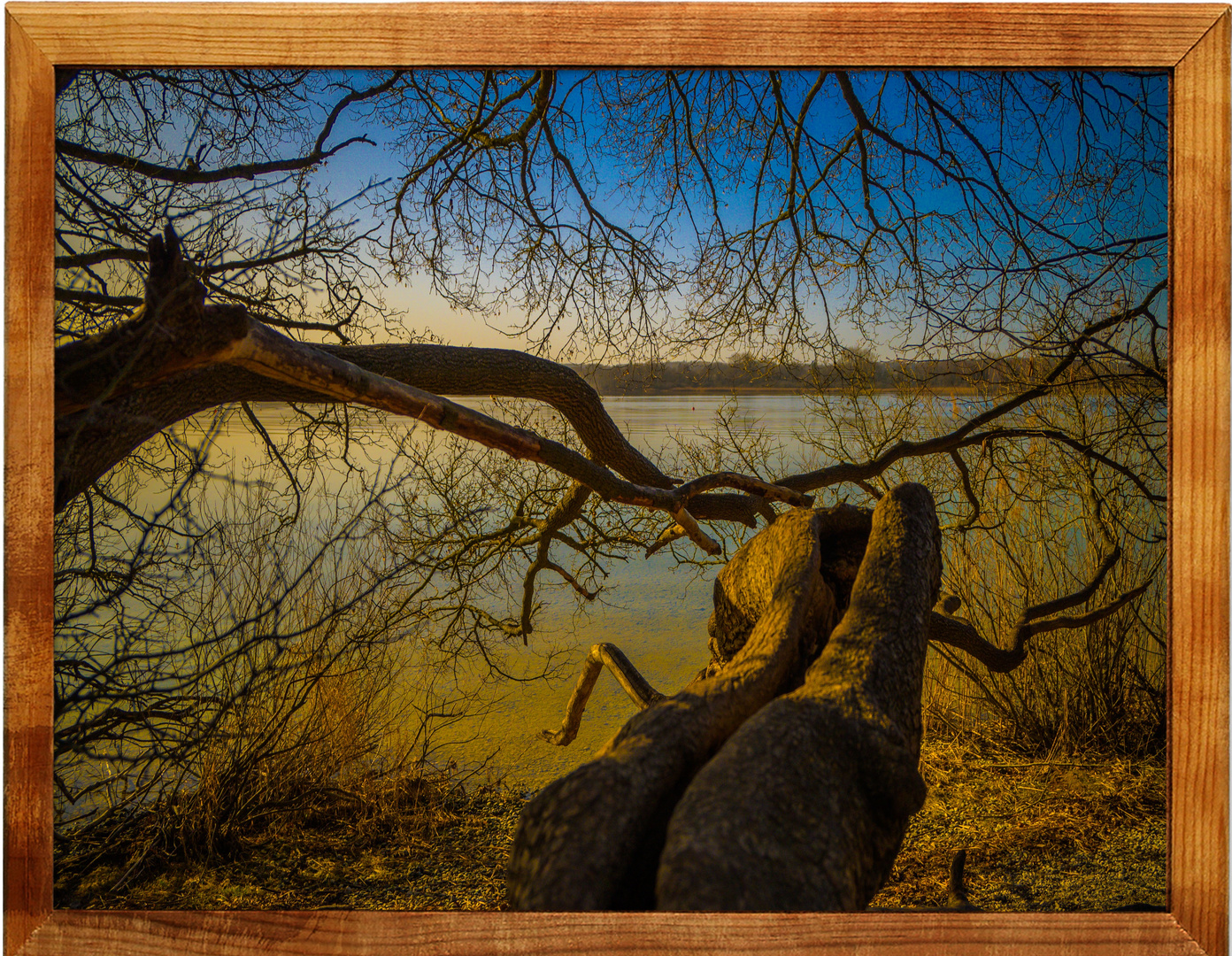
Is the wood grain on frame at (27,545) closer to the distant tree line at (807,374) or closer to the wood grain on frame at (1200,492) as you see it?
the distant tree line at (807,374)

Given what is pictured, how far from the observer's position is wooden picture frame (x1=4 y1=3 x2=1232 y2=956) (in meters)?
1.05

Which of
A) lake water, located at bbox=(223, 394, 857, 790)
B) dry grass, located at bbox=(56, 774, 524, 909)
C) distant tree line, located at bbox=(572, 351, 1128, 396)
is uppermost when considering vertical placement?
distant tree line, located at bbox=(572, 351, 1128, 396)

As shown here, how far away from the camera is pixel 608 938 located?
0.91m

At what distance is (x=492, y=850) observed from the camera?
155 cm

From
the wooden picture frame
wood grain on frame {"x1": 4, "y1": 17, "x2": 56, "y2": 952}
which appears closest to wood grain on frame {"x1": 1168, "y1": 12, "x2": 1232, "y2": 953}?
the wooden picture frame

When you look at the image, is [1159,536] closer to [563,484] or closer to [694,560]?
[694,560]

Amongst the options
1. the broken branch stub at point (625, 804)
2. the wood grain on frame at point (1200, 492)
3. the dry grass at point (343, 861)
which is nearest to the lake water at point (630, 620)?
the dry grass at point (343, 861)

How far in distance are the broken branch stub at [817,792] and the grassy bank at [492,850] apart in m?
0.67

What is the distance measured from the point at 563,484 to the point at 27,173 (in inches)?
51.0

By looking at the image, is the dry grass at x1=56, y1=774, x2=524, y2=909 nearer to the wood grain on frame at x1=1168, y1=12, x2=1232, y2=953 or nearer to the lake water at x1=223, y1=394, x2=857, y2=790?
the lake water at x1=223, y1=394, x2=857, y2=790

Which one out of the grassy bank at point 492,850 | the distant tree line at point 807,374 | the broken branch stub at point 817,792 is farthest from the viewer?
the distant tree line at point 807,374

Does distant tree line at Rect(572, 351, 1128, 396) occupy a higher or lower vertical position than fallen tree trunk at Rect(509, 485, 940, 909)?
higher

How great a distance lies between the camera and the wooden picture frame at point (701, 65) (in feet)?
3.46

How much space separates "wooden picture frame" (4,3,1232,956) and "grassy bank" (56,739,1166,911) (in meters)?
0.07
